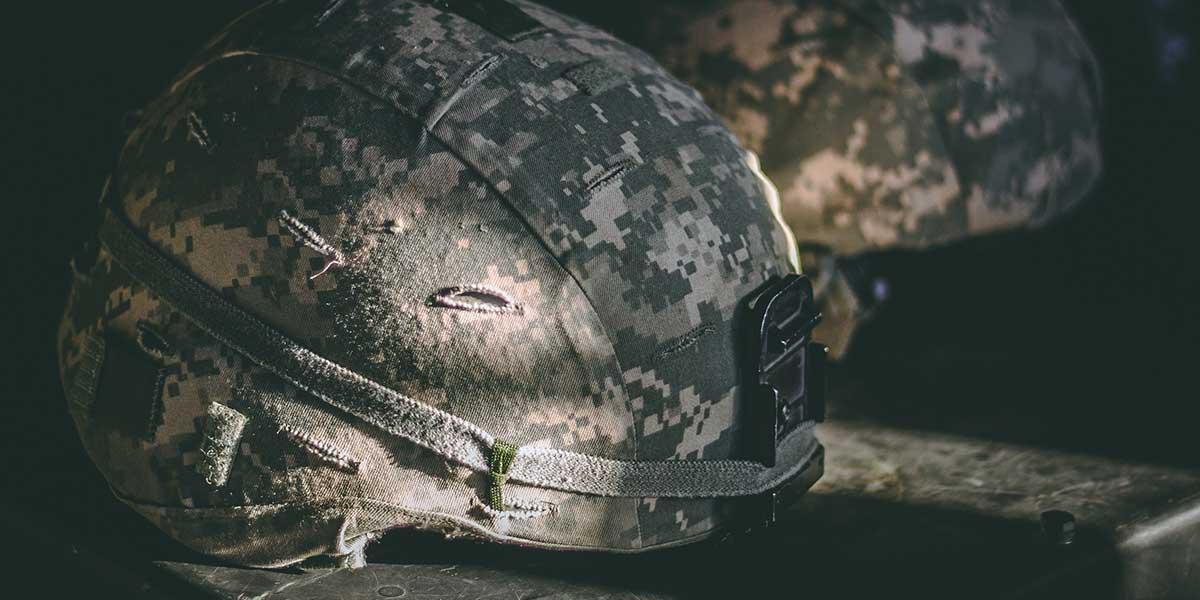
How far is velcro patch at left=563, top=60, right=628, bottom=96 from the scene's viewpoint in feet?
4.80

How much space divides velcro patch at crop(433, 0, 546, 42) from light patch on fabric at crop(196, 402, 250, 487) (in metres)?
0.60

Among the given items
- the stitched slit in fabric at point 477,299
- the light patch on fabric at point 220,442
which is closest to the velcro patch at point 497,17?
the stitched slit in fabric at point 477,299

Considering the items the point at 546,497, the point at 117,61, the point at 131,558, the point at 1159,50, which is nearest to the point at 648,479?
the point at 546,497

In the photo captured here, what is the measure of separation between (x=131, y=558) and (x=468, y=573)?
47 cm

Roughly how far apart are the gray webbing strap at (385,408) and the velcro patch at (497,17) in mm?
489

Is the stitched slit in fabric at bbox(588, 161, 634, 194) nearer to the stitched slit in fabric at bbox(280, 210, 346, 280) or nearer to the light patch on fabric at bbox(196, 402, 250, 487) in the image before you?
the stitched slit in fabric at bbox(280, 210, 346, 280)

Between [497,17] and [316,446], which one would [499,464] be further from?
[497,17]

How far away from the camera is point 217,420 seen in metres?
1.38

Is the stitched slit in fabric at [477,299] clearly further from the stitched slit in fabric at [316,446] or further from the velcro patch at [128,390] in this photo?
the velcro patch at [128,390]

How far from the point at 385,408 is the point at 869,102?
126 cm

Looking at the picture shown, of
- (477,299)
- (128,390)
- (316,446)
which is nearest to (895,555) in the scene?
(477,299)

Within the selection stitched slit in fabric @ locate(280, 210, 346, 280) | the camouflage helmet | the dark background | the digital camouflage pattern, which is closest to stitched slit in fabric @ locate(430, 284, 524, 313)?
the camouflage helmet

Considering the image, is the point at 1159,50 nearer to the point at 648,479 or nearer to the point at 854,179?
the point at 854,179

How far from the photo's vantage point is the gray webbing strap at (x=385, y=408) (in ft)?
4.44
